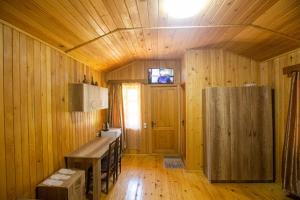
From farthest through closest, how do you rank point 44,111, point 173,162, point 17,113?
1. point 173,162
2. point 44,111
3. point 17,113

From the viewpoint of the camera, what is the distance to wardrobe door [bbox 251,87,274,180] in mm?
3730

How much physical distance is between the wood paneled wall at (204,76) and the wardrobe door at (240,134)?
658 millimetres

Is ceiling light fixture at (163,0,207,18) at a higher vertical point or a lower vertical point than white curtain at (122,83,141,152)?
higher

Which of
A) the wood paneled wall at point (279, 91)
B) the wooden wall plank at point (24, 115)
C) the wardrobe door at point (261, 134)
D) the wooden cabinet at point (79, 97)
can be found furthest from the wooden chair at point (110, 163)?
the wood paneled wall at point (279, 91)

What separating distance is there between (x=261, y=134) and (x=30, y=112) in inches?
152

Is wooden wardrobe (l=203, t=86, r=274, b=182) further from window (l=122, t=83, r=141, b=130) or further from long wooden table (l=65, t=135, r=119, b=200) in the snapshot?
window (l=122, t=83, r=141, b=130)

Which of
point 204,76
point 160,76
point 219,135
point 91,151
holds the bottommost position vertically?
point 91,151

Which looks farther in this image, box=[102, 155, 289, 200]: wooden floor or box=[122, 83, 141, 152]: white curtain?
box=[122, 83, 141, 152]: white curtain

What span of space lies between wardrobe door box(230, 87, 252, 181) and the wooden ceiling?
0.96m

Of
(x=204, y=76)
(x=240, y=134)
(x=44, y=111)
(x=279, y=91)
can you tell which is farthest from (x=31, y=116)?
(x=279, y=91)

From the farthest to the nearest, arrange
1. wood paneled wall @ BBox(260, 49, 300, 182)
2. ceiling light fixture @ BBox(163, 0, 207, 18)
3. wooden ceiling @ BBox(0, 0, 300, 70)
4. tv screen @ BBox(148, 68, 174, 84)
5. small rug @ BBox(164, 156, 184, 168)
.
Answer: tv screen @ BBox(148, 68, 174, 84)
small rug @ BBox(164, 156, 184, 168)
wood paneled wall @ BBox(260, 49, 300, 182)
ceiling light fixture @ BBox(163, 0, 207, 18)
wooden ceiling @ BBox(0, 0, 300, 70)

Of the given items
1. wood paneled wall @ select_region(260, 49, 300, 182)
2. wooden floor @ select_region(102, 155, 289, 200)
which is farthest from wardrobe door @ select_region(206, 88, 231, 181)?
wood paneled wall @ select_region(260, 49, 300, 182)

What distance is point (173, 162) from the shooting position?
506cm

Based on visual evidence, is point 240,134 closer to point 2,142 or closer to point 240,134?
point 240,134
